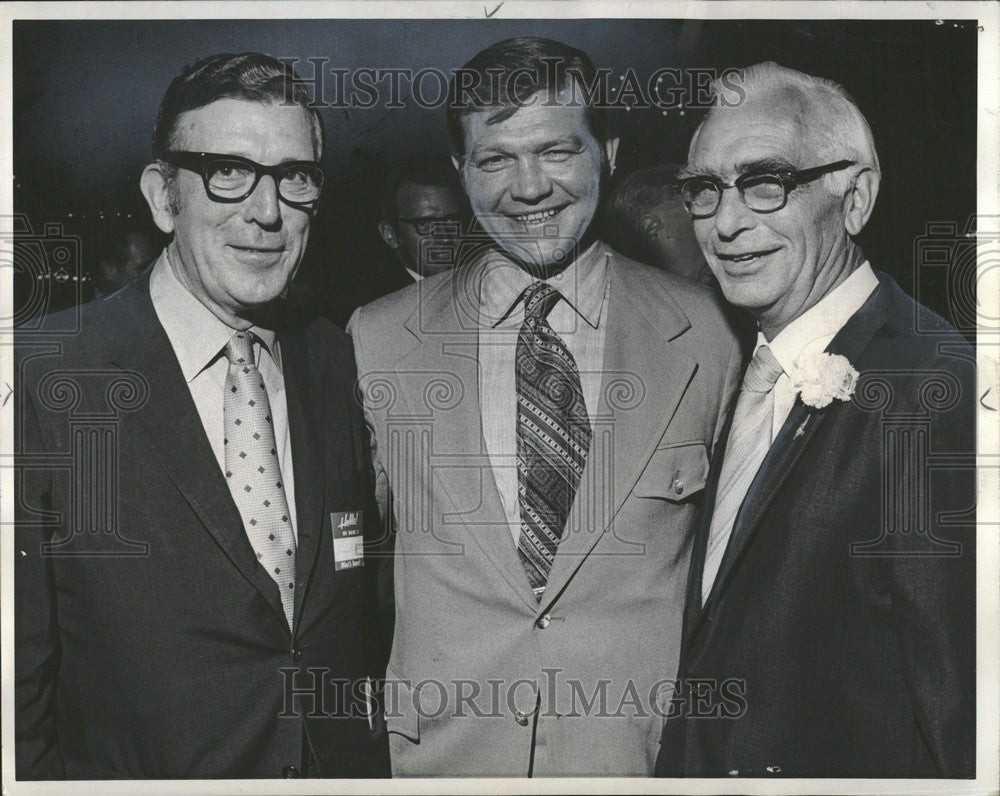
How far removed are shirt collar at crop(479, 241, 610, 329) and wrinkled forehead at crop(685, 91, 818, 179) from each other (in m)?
0.38

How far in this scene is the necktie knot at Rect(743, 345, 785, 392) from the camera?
322cm

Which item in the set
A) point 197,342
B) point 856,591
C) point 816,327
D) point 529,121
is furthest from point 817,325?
point 197,342

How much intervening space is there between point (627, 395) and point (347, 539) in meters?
0.90

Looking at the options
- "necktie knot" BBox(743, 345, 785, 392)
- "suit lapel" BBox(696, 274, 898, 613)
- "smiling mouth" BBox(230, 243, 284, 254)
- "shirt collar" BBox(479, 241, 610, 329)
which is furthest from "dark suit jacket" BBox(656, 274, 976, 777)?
"smiling mouth" BBox(230, 243, 284, 254)

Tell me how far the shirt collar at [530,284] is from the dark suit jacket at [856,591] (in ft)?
1.94

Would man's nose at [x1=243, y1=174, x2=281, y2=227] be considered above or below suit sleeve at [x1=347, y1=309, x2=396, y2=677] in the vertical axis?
above

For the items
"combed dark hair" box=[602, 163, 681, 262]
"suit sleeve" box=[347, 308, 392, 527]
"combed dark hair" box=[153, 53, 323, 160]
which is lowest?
"suit sleeve" box=[347, 308, 392, 527]

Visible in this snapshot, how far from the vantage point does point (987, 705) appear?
331 cm

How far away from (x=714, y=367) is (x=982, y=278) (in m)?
0.84

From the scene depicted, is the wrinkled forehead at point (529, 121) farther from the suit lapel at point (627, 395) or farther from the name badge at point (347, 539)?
the name badge at point (347, 539)

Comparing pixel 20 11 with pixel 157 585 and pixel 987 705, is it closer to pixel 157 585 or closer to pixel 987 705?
pixel 157 585

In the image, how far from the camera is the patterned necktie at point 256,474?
10.4 ft

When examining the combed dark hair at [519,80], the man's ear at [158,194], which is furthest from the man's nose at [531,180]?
the man's ear at [158,194]

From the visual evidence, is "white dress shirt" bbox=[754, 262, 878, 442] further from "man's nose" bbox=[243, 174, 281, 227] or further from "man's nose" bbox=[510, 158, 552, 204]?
"man's nose" bbox=[243, 174, 281, 227]
